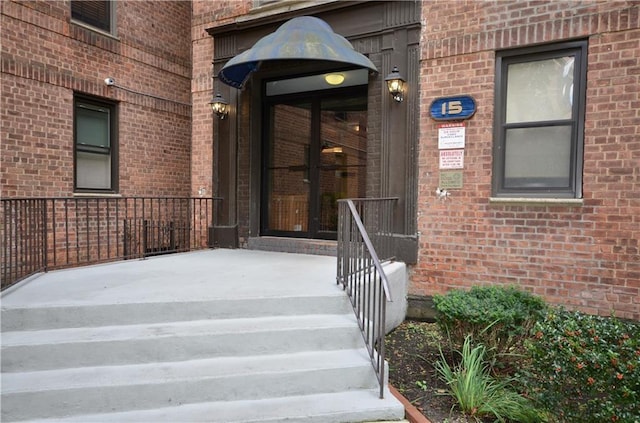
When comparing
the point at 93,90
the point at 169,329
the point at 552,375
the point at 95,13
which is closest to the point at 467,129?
the point at 552,375

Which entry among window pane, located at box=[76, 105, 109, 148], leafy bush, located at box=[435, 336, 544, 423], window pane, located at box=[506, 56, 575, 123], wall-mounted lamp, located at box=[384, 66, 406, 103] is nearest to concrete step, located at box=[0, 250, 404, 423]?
leafy bush, located at box=[435, 336, 544, 423]

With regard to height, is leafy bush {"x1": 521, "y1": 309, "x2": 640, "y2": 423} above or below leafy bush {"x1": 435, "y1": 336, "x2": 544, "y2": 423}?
above

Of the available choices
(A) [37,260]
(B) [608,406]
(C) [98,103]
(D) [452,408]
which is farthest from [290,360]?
(C) [98,103]

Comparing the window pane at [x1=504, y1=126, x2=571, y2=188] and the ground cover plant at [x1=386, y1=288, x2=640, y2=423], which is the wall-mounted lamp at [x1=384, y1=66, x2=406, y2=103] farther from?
the ground cover plant at [x1=386, y1=288, x2=640, y2=423]

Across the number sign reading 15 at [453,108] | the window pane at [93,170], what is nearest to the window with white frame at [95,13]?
the window pane at [93,170]

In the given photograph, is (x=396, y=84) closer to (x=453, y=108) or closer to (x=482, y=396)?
(x=453, y=108)

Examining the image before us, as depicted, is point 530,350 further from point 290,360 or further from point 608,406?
point 290,360

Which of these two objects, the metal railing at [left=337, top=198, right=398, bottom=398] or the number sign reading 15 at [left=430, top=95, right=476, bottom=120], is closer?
the metal railing at [left=337, top=198, right=398, bottom=398]

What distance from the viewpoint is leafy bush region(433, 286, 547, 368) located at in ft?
10.6

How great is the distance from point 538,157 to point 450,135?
0.99 metres

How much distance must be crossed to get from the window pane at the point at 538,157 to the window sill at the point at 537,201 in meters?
0.19

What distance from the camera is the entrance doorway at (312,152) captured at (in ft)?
19.1

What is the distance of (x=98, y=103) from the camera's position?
687 centimetres

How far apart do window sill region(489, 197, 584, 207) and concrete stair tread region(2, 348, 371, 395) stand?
258 centimetres
